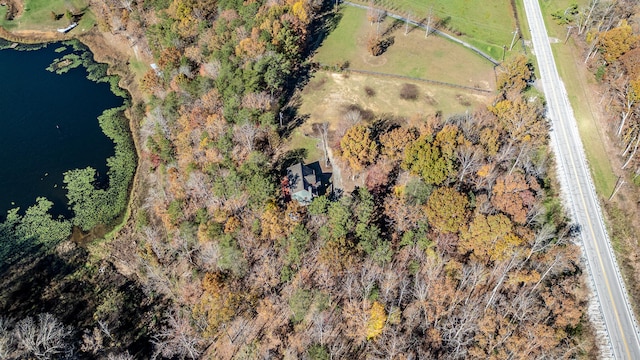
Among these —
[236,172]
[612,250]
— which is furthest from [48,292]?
[612,250]

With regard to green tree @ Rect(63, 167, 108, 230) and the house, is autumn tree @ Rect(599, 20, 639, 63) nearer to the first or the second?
the house

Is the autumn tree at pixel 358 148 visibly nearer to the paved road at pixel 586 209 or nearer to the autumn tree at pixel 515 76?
the autumn tree at pixel 515 76

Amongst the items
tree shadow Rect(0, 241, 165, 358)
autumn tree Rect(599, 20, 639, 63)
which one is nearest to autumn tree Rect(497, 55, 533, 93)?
autumn tree Rect(599, 20, 639, 63)

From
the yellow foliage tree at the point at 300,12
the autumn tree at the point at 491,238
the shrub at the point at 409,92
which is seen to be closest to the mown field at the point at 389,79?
the shrub at the point at 409,92

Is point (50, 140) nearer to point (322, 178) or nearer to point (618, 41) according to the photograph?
point (322, 178)

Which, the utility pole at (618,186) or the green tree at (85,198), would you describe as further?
the green tree at (85,198)

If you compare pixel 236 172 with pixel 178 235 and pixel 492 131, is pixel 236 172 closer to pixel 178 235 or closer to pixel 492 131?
pixel 178 235
